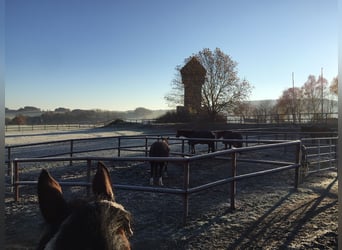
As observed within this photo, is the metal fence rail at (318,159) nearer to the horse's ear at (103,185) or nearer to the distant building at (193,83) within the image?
the horse's ear at (103,185)

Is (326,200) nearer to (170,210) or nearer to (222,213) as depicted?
(222,213)

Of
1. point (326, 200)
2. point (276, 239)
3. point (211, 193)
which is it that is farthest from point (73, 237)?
point (326, 200)

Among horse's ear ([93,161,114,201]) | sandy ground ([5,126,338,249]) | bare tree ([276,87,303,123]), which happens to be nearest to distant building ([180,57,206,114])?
bare tree ([276,87,303,123])

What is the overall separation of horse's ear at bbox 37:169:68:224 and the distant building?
91.2 feet

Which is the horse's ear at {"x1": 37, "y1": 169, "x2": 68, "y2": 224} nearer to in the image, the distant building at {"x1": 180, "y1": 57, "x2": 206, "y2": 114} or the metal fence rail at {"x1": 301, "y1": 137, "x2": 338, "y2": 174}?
the metal fence rail at {"x1": 301, "y1": 137, "x2": 338, "y2": 174}

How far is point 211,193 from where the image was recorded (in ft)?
17.1

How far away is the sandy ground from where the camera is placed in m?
3.16

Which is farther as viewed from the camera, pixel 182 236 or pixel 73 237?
pixel 182 236

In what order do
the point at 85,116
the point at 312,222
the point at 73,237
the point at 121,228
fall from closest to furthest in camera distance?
the point at 73,237 → the point at 121,228 → the point at 312,222 → the point at 85,116

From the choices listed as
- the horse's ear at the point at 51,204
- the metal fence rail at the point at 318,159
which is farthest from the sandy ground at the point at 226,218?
the horse's ear at the point at 51,204

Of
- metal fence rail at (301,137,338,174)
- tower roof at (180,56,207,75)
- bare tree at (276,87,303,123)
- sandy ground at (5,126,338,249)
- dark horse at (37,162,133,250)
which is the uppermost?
tower roof at (180,56,207,75)

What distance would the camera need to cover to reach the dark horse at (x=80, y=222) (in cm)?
99

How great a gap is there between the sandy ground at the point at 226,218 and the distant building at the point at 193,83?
2299cm

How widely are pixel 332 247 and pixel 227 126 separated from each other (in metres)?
19.0
